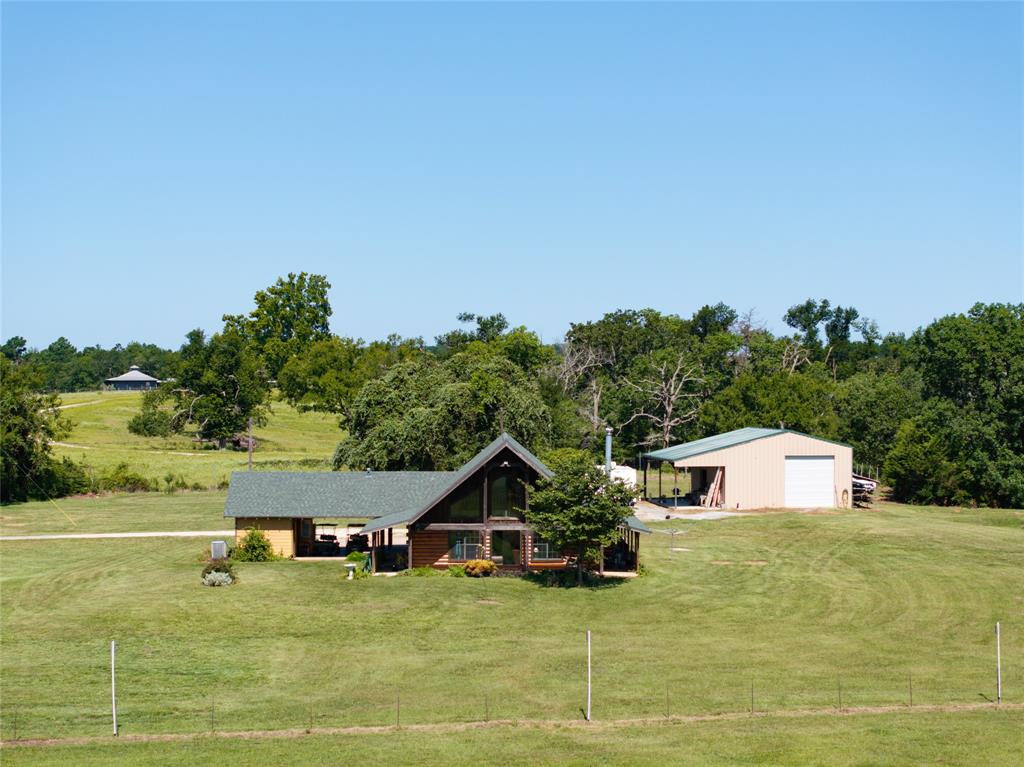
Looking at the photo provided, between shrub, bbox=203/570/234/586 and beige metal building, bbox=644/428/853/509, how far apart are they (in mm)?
35663

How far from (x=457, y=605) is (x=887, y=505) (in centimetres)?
4667

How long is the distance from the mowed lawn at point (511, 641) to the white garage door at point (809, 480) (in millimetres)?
14719

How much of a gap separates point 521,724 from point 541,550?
23318 millimetres

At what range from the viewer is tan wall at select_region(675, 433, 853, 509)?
237 ft

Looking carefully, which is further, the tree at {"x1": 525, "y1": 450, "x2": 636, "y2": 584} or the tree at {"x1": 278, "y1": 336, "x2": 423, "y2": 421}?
the tree at {"x1": 278, "y1": 336, "x2": 423, "y2": 421}

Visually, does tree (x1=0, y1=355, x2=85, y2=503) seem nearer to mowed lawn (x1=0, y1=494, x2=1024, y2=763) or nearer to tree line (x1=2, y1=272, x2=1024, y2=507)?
tree line (x1=2, y1=272, x2=1024, y2=507)

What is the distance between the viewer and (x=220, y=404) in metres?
120

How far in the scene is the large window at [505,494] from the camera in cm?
5109

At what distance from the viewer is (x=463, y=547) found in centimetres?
5141

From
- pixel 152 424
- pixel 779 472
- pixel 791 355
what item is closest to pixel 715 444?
pixel 779 472

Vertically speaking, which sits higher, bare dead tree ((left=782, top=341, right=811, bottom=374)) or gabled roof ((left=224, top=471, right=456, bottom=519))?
bare dead tree ((left=782, top=341, right=811, bottom=374))

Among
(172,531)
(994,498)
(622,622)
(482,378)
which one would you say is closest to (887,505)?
(994,498)

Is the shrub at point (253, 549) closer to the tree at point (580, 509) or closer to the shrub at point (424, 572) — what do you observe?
the shrub at point (424, 572)

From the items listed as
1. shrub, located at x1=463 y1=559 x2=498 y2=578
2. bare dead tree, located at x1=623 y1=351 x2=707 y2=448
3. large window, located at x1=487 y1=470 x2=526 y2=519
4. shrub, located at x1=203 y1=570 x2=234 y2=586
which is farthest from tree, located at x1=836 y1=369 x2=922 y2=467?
shrub, located at x1=203 y1=570 x2=234 y2=586
